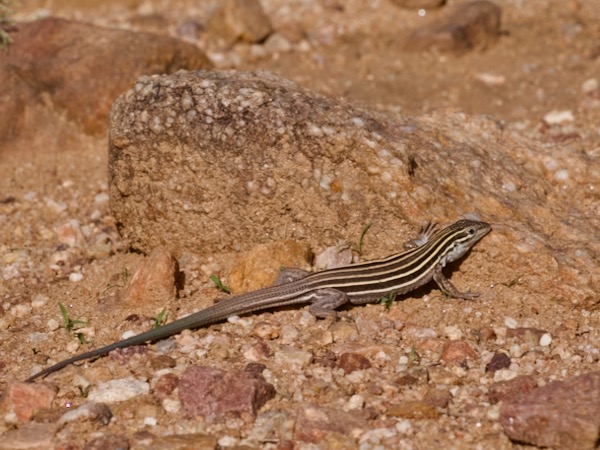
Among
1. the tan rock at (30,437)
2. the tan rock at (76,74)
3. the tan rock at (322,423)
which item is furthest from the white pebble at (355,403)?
the tan rock at (76,74)

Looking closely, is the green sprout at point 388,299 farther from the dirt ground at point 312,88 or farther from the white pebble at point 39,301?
the white pebble at point 39,301

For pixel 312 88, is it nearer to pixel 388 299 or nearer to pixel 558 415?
pixel 388 299

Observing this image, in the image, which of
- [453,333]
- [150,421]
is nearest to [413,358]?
[453,333]

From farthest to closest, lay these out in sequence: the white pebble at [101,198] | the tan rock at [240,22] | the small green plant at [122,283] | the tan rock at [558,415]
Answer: the tan rock at [240,22] → the white pebble at [101,198] → the small green plant at [122,283] → the tan rock at [558,415]

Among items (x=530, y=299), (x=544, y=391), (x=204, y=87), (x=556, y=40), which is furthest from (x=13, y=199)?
(x=556, y=40)

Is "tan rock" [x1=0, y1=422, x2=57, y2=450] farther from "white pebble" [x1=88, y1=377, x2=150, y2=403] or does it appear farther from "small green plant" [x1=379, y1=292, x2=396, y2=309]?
"small green plant" [x1=379, y1=292, x2=396, y2=309]

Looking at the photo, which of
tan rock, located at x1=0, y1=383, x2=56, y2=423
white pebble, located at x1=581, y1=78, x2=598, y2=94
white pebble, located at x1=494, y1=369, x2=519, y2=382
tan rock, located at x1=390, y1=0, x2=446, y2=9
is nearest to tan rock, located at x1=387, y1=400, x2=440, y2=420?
white pebble, located at x1=494, y1=369, x2=519, y2=382
